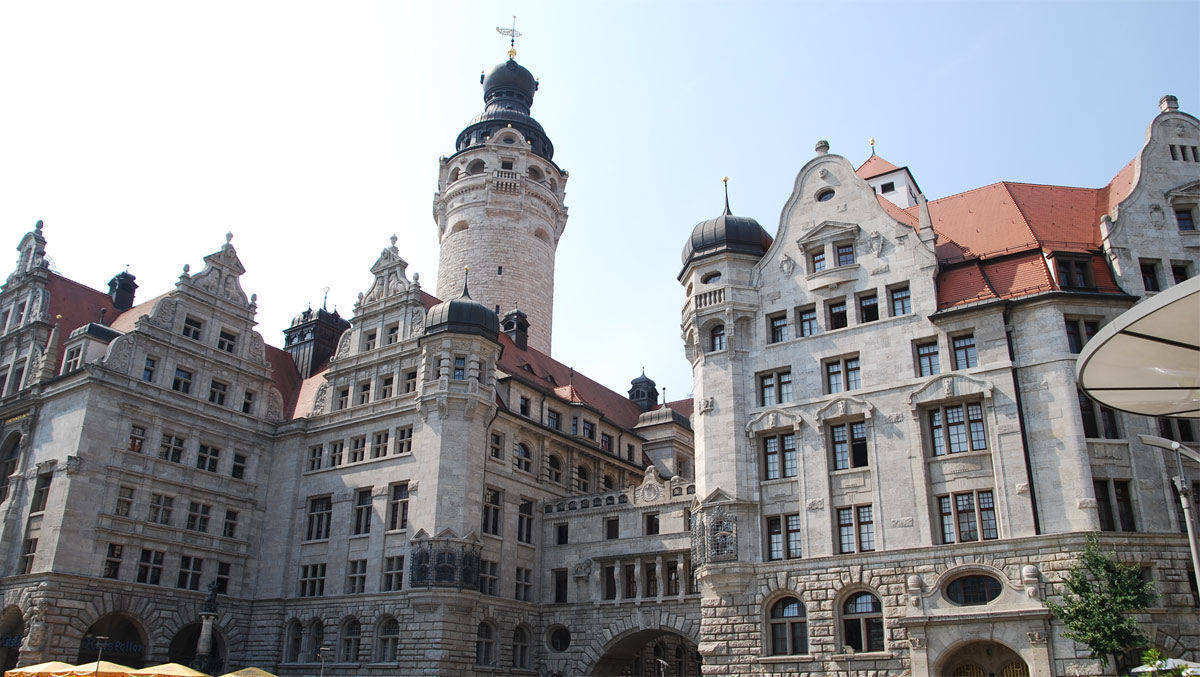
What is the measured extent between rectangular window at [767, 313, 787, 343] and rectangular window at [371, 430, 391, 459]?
19.8 m

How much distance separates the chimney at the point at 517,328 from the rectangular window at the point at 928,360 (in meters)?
28.1

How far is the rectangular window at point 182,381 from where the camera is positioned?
48.0 metres

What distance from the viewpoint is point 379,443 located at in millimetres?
46844

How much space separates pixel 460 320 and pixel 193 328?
1553 centimetres

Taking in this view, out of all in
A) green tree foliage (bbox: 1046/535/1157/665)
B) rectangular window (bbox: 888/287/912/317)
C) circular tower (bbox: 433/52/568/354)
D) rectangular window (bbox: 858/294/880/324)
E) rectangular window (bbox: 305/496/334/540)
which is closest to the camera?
green tree foliage (bbox: 1046/535/1157/665)

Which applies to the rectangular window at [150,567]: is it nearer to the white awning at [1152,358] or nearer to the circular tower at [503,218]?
the circular tower at [503,218]

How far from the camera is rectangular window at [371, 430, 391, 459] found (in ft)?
152

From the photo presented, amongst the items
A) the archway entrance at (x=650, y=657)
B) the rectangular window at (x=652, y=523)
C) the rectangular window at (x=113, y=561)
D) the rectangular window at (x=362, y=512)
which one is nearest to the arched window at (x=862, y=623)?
the archway entrance at (x=650, y=657)

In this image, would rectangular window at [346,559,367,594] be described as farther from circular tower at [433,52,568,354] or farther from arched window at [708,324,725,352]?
circular tower at [433,52,568,354]

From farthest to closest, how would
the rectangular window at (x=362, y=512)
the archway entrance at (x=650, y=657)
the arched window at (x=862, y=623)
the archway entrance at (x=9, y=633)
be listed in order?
1. the rectangular window at (x=362, y=512)
2. the archway entrance at (x=650, y=657)
3. the archway entrance at (x=9, y=633)
4. the arched window at (x=862, y=623)

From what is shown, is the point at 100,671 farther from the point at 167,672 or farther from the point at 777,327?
the point at 777,327

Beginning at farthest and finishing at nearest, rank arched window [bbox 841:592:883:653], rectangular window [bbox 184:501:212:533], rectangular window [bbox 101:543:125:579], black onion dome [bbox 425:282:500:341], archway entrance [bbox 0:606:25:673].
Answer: rectangular window [bbox 184:501:212:533] → black onion dome [bbox 425:282:500:341] → rectangular window [bbox 101:543:125:579] → archway entrance [bbox 0:606:25:673] → arched window [bbox 841:592:883:653]

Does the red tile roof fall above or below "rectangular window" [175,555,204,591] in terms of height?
above

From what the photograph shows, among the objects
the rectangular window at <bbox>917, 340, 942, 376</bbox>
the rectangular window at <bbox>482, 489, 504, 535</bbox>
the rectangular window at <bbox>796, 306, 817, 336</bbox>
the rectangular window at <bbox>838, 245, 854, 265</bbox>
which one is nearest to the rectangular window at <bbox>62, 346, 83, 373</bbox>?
the rectangular window at <bbox>482, 489, 504, 535</bbox>
